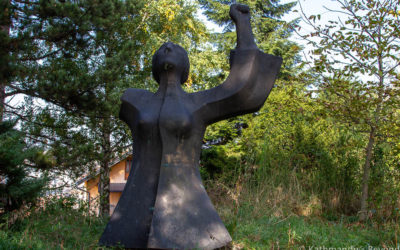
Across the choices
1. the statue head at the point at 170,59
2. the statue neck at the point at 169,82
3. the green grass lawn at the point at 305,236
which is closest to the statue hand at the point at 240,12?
the statue head at the point at 170,59

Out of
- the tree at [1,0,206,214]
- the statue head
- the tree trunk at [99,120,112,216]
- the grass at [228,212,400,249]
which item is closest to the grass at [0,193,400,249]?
the grass at [228,212,400,249]

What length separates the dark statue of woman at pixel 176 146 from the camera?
2980 mm

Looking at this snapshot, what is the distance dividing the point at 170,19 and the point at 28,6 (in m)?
5.09

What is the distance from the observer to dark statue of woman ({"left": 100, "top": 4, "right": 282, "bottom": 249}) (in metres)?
2.98

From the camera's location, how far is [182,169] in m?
3.20

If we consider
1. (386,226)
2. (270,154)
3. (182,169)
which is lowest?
(386,226)

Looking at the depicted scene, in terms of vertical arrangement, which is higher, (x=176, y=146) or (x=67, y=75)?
(x=67, y=75)

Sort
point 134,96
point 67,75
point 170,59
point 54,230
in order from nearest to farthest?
point 170,59, point 134,96, point 54,230, point 67,75

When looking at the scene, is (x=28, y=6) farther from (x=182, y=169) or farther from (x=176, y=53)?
(x=182, y=169)

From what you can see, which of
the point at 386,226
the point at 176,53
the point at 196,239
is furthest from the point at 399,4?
the point at 196,239

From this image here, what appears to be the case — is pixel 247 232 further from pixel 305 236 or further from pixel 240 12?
pixel 240 12

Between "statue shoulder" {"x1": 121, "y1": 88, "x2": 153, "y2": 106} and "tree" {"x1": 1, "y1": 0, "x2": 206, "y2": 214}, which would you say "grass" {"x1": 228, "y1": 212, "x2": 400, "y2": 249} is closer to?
"statue shoulder" {"x1": 121, "y1": 88, "x2": 153, "y2": 106}

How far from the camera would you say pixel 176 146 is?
10.6 feet

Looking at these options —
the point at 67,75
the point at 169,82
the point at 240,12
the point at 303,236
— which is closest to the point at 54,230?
the point at 169,82
